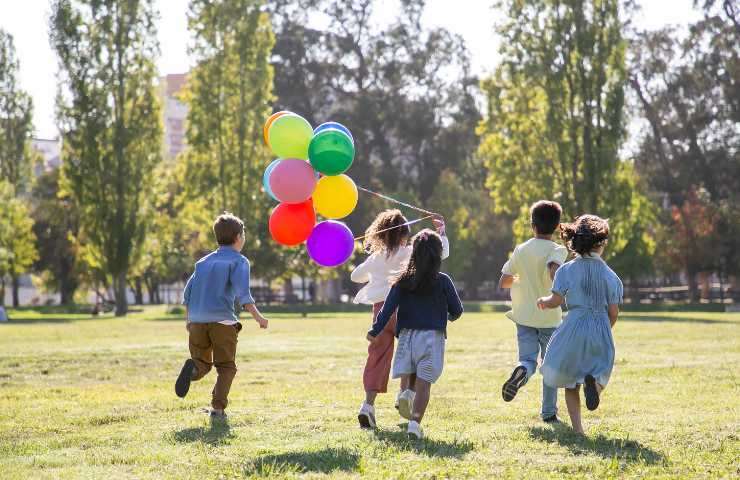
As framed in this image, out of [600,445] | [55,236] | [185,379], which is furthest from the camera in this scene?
[55,236]

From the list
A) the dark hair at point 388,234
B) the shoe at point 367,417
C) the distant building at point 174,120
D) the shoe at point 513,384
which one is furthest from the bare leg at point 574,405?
the distant building at point 174,120

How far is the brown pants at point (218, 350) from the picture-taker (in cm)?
866

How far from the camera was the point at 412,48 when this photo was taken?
194ft

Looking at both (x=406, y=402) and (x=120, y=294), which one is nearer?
(x=406, y=402)

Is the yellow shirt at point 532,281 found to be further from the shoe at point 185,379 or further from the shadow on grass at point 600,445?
the shoe at point 185,379

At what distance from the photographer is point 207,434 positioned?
25.2 ft

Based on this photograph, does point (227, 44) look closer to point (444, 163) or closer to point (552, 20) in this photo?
point (552, 20)

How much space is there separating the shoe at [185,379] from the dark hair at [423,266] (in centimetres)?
206

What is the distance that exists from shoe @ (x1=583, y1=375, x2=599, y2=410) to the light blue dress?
0.18 ft

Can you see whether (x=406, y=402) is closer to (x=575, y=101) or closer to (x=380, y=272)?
(x=380, y=272)

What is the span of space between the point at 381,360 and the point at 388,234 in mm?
1060

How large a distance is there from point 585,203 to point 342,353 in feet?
88.0

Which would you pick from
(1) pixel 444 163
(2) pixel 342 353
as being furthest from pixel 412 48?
(2) pixel 342 353

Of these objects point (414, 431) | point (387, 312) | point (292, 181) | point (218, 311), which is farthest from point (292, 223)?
point (414, 431)
